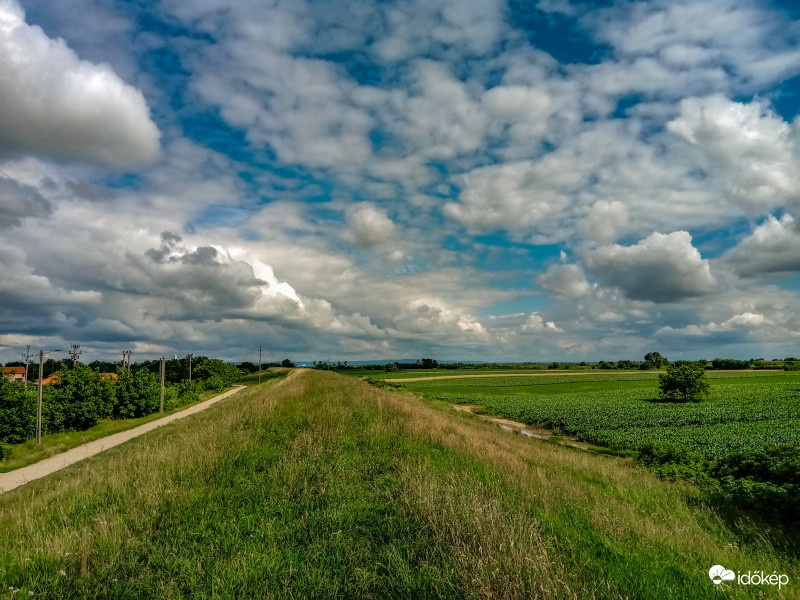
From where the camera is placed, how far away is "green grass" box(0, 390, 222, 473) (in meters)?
22.5

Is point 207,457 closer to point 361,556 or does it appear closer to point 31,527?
point 31,527

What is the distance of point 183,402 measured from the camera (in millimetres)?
57219

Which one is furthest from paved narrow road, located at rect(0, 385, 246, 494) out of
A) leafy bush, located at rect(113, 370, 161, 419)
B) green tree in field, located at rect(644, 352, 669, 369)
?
green tree in field, located at rect(644, 352, 669, 369)

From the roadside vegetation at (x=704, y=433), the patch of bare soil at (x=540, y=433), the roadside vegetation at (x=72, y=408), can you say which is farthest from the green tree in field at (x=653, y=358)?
the roadside vegetation at (x=72, y=408)

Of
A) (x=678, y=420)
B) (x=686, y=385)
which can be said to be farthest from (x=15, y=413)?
(x=686, y=385)

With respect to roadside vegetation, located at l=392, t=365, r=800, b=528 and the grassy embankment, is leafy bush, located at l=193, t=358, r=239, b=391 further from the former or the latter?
the grassy embankment

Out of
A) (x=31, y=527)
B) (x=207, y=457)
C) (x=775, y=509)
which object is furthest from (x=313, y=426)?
(x=775, y=509)

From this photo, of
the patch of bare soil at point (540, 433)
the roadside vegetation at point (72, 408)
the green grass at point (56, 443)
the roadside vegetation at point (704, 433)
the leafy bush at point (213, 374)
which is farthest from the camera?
the leafy bush at point (213, 374)

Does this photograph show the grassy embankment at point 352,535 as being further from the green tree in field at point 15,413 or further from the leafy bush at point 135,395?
the leafy bush at point 135,395

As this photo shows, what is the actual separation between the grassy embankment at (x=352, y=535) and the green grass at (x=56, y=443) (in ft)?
59.6

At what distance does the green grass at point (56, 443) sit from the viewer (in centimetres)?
2253

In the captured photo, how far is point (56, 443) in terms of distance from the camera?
88.7 ft

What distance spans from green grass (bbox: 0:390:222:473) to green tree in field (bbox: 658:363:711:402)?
61515 millimetres

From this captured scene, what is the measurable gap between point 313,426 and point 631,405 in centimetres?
4525
